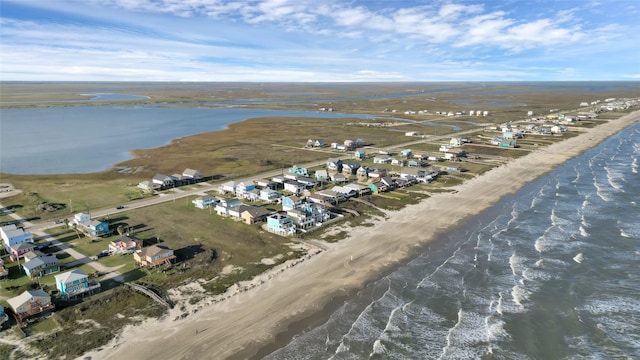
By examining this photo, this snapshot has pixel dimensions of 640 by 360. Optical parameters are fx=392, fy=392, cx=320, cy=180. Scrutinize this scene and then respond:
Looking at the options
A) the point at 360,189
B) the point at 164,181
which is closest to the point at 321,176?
the point at 360,189

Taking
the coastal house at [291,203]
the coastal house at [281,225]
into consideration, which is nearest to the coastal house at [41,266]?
the coastal house at [281,225]

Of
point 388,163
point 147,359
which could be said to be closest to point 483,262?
point 147,359

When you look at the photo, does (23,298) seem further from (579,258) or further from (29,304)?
(579,258)

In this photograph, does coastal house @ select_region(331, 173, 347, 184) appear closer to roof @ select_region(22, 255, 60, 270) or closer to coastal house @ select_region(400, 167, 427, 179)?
coastal house @ select_region(400, 167, 427, 179)

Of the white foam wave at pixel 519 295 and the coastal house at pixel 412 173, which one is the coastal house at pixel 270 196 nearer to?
the coastal house at pixel 412 173

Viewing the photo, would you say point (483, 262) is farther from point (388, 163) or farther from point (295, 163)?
point (295, 163)

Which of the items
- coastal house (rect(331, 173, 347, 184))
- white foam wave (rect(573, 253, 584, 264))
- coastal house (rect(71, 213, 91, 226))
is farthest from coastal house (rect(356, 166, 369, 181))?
coastal house (rect(71, 213, 91, 226))
